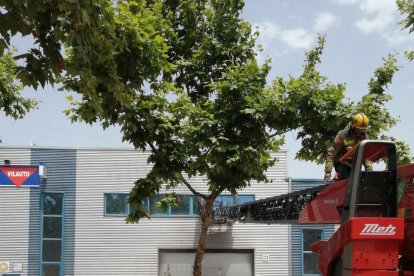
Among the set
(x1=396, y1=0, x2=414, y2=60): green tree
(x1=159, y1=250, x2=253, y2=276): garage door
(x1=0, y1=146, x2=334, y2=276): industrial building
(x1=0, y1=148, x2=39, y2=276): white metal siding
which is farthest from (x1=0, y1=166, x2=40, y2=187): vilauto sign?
(x1=396, y1=0, x2=414, y2=60): green tree

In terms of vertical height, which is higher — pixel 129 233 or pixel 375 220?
pixel 375 220

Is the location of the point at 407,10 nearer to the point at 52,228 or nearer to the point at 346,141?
the point at 346,141

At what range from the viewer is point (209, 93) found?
56.4 ft

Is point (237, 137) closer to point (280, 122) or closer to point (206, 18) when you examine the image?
point (280, 122)

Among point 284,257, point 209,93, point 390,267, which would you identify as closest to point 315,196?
point 390,267

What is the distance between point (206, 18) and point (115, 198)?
12135mm

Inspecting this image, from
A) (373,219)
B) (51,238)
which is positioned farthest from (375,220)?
(51,238)

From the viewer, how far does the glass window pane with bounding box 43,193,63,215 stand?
90.8ft

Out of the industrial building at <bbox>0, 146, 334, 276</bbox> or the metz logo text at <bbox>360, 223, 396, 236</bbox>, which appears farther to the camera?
the industrial building at <bbox>0, 146, 334, 276</bbox>

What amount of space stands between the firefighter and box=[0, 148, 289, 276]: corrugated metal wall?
20576 millimetres

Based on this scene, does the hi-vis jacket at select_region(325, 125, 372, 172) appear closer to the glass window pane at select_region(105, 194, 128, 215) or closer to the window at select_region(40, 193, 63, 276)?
the glass window pane at select_region(105, 194, 128, 215)

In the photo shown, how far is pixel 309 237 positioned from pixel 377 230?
75.9 ft

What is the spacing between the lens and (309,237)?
28.1 meters

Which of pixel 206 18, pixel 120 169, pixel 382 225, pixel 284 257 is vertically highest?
pixel 206 18
